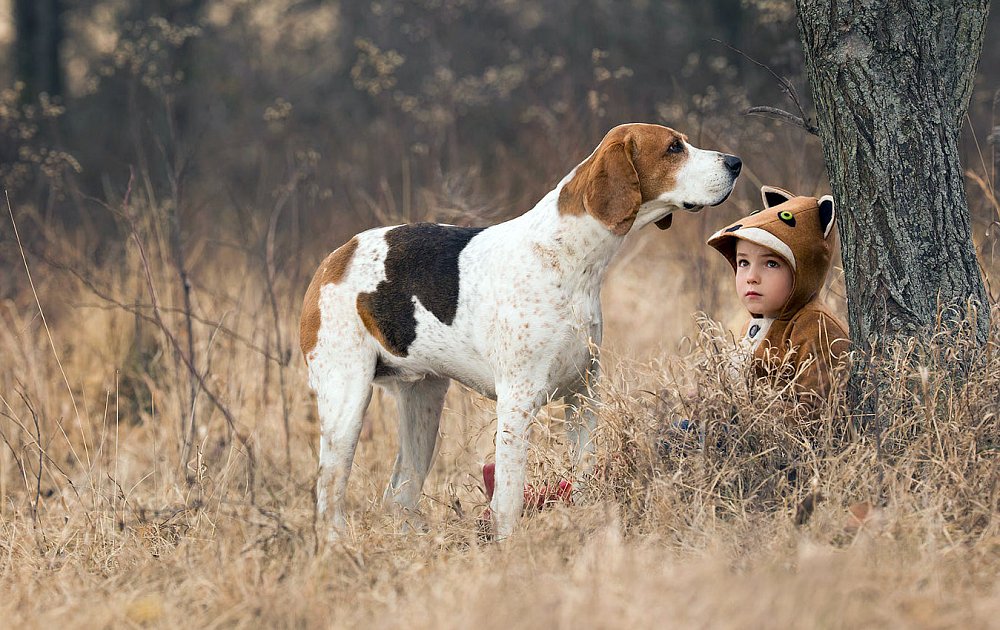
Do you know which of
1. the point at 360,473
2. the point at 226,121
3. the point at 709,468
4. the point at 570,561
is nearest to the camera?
the point at 570,561

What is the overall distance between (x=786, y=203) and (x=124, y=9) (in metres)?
12.3

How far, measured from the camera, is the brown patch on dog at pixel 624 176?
3479mm

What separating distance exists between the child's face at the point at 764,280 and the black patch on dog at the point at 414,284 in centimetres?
93

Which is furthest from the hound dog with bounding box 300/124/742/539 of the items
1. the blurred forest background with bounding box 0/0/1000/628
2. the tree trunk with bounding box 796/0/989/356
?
the tree trunk with bounding box 796/0/989/356

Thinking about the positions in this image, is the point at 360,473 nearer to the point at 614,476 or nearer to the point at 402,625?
the point at 614,476

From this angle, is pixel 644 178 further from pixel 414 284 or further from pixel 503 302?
pixel 414 284

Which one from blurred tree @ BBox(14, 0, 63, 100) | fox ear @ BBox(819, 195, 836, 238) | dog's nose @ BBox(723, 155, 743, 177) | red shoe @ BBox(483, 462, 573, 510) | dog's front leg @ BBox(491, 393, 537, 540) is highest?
blurred tree @ BBox(14, 0, 63, 100)

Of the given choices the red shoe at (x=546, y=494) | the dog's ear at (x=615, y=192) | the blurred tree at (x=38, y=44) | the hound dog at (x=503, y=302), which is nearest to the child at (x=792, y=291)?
the hound dog at (x=503, y=302)

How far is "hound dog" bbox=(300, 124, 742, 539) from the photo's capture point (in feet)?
11.4

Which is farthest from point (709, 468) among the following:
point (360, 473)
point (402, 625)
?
point (360, 473)

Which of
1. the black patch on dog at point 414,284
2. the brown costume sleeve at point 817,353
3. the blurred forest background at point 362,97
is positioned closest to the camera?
the brown costume sleeve at point 817,353

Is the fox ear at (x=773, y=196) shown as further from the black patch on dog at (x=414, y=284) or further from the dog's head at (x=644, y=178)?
the black patch on dog at (x=414, y=284)

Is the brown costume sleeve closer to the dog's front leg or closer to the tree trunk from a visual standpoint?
the tree trunk

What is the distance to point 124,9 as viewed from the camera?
1398 cm
